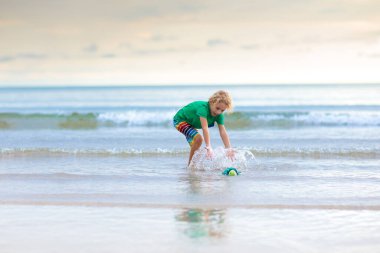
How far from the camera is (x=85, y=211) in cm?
681

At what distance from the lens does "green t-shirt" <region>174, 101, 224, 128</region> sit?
9734 mm

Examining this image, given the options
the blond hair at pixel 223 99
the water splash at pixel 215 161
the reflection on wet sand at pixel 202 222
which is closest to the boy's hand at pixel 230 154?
the water splash at pixel 215 161

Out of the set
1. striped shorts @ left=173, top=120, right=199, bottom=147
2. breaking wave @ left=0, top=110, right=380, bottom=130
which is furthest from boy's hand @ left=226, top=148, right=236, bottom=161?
breaking wave @ left=0, top=110, right=380, bottom=130

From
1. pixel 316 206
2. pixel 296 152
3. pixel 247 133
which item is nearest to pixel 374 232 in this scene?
pixel 316 206

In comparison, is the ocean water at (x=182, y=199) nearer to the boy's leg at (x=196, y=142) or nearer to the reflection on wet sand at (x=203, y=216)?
the reflection on wet sand at (x=203, y=216)

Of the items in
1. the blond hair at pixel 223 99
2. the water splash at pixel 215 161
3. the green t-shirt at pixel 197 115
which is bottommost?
the water splash at pixel 215 161

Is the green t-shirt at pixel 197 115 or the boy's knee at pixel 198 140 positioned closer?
the green t-shirt at pixel 197 115

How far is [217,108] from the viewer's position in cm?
960

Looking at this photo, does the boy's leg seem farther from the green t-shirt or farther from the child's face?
the child's face

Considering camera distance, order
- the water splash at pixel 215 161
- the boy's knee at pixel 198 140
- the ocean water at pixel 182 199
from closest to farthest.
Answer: the ocean water at pixel 182 199
the boy's knee at pixel 198 140
the water splash at pixel 215 161

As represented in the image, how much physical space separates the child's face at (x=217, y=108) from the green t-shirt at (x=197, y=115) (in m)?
0.10

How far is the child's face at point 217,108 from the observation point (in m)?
9.48

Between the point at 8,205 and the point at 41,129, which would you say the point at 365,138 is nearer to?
the point at 41,129

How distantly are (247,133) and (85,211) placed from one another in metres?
12.7
